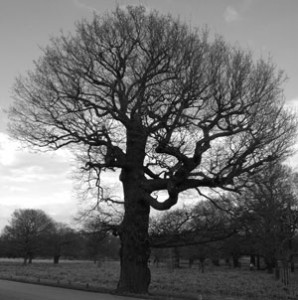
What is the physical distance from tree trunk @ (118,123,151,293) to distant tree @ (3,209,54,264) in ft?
204

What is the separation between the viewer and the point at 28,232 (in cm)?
8212

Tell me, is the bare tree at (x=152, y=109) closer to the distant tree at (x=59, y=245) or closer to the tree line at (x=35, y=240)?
the tree line at (x=35, y=240)

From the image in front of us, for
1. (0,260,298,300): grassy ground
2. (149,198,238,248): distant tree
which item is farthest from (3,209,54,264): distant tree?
(149,198,238,248): distant tree

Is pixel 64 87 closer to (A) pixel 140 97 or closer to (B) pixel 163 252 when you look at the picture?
(A) pixel 140 97

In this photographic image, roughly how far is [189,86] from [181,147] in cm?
301

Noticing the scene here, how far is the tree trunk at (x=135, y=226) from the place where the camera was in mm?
18797

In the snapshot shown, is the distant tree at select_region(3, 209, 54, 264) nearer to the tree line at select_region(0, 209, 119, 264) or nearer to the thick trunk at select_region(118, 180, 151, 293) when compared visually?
the tree line at select_region(0, 209, 119, 264)

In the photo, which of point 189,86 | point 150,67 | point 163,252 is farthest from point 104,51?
point 163,252

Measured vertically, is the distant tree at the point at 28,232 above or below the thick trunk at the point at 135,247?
above

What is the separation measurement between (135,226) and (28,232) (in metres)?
68.2

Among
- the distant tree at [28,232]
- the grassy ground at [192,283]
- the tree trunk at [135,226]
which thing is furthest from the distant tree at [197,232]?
the distant tree at [28,232]

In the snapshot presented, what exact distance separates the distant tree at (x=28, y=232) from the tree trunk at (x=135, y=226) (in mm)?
62134

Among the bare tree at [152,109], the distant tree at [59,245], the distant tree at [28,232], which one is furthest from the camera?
the distant tree at [59,245]

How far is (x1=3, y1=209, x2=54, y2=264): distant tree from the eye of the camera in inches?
3115
